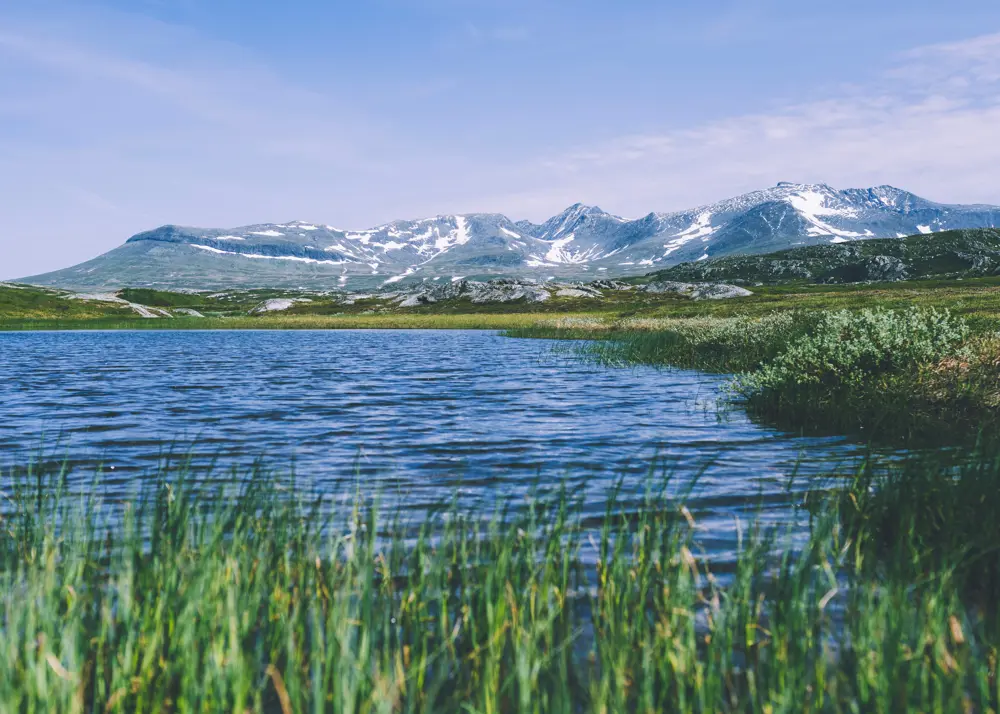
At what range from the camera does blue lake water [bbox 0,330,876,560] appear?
14.7 meters

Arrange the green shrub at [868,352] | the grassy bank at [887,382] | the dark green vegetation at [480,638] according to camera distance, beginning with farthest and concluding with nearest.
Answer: the green shrub at [868,352], the grassy bank at [887,382], the dark green vegetation at [480,638]

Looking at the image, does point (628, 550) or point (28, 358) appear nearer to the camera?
point (628, 550)

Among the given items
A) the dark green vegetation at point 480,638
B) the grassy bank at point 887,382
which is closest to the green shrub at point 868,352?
the grassy bank at point 887,382

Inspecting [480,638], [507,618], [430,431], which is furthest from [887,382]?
[480,638]

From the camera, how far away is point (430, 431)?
839 inches

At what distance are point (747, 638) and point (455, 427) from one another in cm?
1591

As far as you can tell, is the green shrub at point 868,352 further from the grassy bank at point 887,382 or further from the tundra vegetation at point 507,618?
the tundra vegetation at point 507,618

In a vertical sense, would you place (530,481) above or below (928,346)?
below

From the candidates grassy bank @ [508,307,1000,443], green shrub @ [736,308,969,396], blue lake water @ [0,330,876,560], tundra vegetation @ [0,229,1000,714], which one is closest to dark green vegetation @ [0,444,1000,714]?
tundra vegetation @ [0,229,1000,714]

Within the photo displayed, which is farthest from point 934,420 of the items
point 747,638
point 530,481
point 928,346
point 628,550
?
point 747,638

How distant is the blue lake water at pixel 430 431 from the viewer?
14.7 metres

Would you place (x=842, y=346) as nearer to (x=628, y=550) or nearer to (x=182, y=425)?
(x=628, y=550)

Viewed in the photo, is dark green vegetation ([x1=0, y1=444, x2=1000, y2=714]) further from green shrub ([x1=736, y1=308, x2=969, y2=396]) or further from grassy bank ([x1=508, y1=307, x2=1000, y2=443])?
green shrub ([x1=736, y1=308, x2=969, y2=396])

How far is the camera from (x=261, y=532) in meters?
8.37
